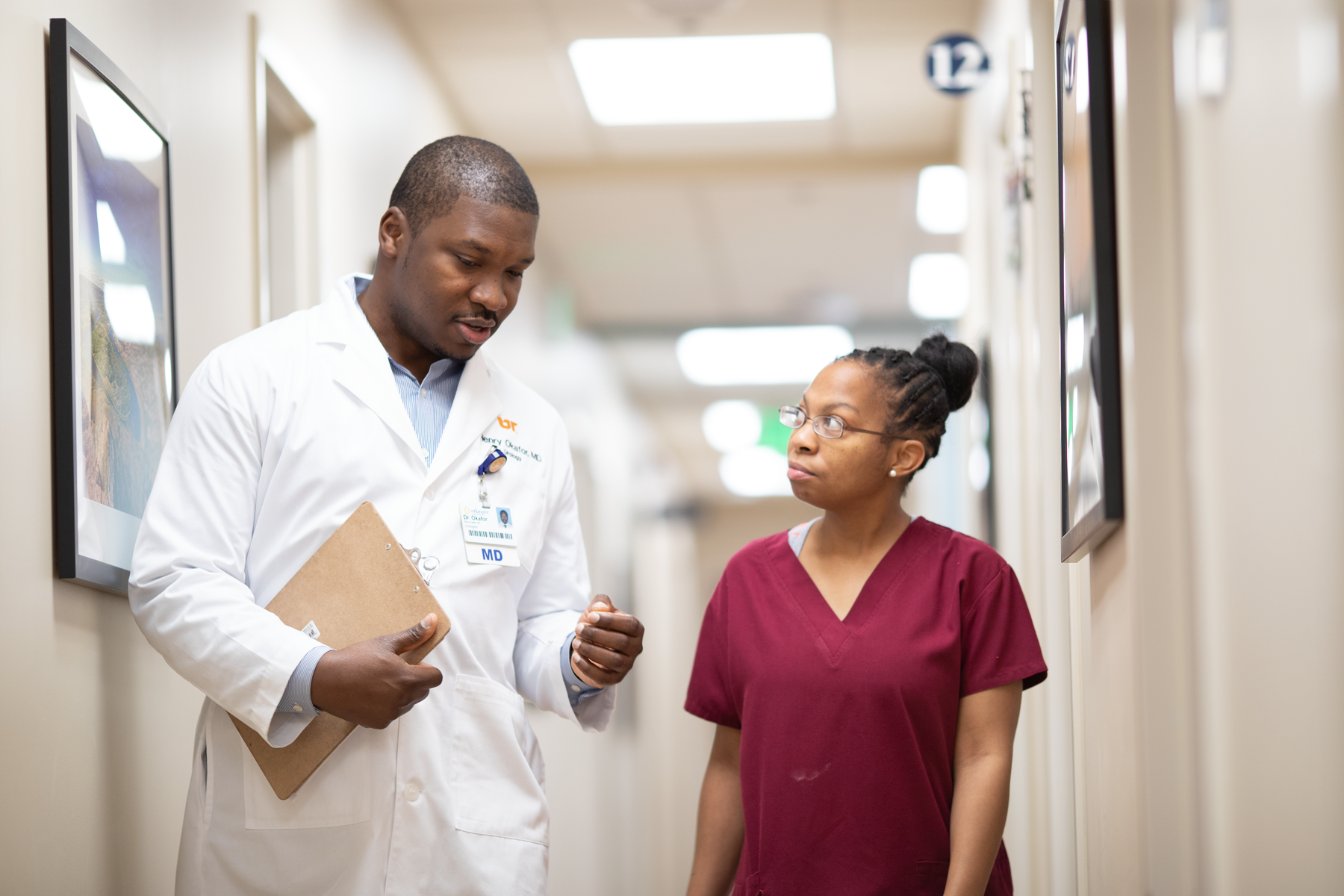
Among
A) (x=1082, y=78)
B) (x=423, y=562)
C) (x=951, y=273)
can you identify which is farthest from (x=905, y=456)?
(x=951, y=273)

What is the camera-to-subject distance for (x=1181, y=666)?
4.86ft

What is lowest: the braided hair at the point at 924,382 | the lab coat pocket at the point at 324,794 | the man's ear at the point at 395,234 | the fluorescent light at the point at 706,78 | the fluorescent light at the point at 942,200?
the lab coat pocket at the point at 324,794

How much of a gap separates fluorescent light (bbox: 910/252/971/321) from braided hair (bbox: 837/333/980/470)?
4317mm

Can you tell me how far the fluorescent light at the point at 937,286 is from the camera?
6.60m

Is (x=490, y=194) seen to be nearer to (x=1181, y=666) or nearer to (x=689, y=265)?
A: (x=1181, y=666)

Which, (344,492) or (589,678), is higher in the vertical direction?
(344,492)

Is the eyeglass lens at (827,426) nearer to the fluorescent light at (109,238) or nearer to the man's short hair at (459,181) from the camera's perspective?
the man's short hair at (459,181)

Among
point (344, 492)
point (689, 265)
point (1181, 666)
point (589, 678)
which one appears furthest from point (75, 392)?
point (689, 265)

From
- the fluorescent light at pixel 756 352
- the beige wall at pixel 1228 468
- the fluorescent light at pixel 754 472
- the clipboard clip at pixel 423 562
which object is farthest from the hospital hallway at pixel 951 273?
the fluorescent light at pixel 754 472

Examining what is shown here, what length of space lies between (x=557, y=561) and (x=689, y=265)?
15.5 ft

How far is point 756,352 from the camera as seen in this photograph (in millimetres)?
8281

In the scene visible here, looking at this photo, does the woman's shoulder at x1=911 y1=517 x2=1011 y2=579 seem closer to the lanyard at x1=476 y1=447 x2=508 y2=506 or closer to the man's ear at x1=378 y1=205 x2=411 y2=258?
the lanyard at x1=476 y1=447 x2=508 y2=506

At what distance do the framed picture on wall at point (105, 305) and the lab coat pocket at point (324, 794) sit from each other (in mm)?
435

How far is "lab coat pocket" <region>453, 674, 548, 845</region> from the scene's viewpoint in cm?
177
